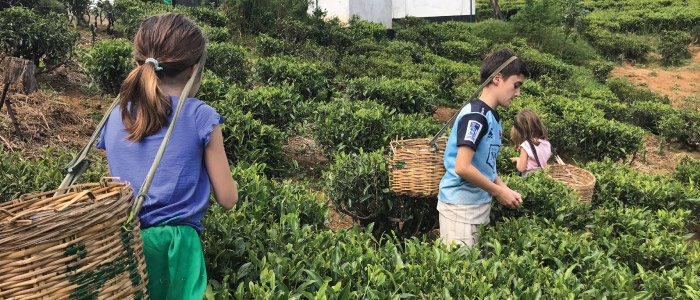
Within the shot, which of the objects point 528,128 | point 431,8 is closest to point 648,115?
point 528,128

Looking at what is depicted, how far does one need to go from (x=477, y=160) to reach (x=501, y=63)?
60cm

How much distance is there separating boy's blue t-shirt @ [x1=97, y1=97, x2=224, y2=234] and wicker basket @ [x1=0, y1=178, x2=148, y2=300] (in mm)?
241

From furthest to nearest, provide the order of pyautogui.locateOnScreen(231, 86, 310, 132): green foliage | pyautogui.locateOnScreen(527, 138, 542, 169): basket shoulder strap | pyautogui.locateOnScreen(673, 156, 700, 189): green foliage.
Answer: pyautogui.locateOnScreen(673, 156, 700, 189): green foliage < pyautogui.locateOnScreen(231, 86, 310, 132): green foliage < pyautogui.locateOnScreen(527, 138, 542, 169): basket shoulder strap

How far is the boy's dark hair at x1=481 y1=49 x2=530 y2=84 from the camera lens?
2.71m

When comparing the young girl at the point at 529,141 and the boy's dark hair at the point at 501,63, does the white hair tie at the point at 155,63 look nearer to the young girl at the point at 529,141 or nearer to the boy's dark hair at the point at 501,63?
the boy's dark hair at the point at 501,63

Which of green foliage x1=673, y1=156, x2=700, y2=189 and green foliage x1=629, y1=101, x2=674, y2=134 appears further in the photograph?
green foliage x1=629, y1=101, x2=674, y2=134

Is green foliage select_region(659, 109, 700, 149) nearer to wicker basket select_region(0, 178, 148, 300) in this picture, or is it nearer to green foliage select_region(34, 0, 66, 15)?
wicker basket select_region(0, 178, 148, 300)

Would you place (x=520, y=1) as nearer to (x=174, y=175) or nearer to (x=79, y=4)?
(x=79, y=4)

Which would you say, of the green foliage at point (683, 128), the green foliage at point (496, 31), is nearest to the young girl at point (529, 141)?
the green foliage at point (683, 128)

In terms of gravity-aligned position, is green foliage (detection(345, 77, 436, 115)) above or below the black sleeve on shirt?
below

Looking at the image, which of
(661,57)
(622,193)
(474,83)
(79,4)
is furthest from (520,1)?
(622,193)

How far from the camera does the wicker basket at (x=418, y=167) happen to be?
113 inches

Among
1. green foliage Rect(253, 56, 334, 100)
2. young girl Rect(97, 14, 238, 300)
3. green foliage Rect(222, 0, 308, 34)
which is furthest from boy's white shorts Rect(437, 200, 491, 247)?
green foliage Rect(222, 0, 308, 34)

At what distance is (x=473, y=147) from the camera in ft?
8.27
